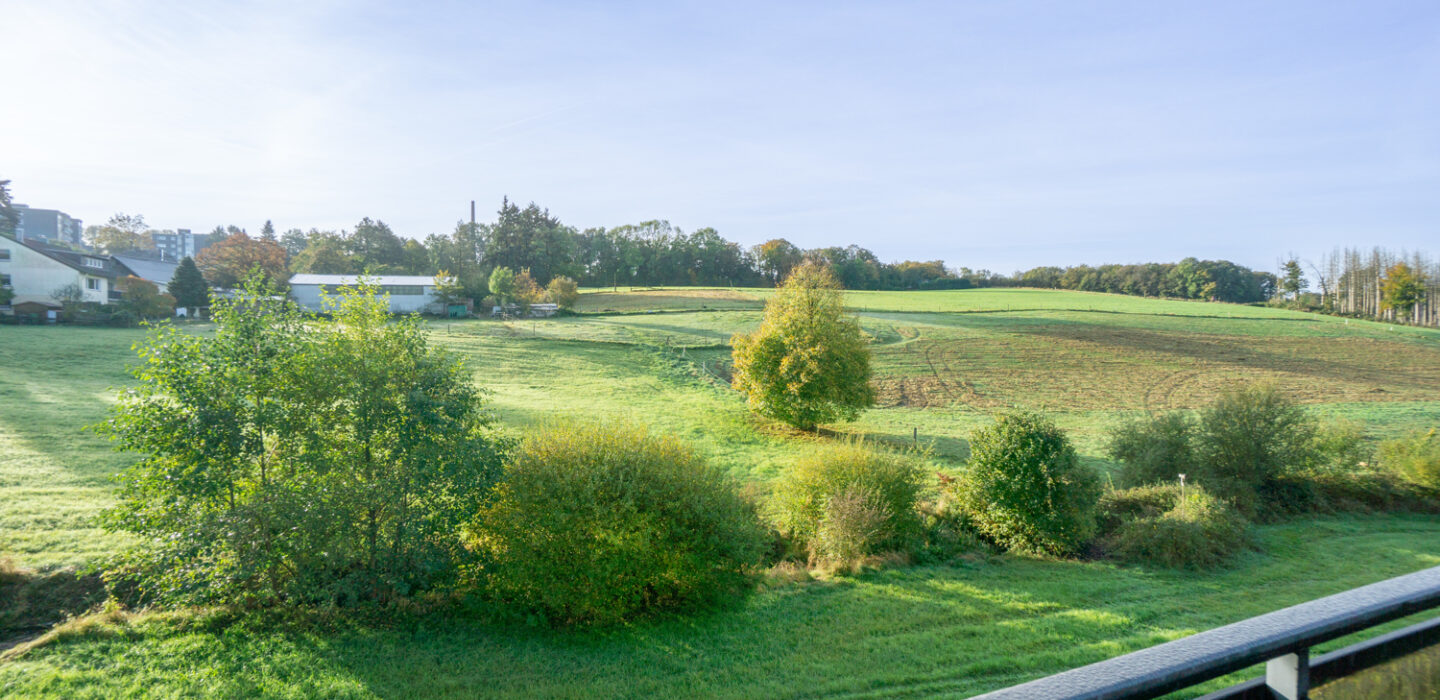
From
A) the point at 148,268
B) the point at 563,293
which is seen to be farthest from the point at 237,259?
the point at 563,293

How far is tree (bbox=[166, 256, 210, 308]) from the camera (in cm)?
5694

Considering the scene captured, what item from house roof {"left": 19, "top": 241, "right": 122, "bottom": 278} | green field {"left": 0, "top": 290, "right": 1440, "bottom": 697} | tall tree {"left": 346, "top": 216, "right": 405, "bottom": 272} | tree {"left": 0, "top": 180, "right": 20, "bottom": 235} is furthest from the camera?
tall tree {"left": 346, "top": 216, "right": 405, "bottom": 272}

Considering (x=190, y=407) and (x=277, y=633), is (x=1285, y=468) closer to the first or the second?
(x=277, y=633)

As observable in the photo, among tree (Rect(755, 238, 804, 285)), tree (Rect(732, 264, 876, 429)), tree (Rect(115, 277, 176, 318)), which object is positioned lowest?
tree (Rect(732, 264, 876, 429))

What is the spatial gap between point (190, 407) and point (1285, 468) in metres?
28.4

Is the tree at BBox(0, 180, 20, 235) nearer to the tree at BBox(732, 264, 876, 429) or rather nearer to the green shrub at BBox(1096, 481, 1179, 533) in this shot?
the tree at BBox(732, 264, 876, 429)

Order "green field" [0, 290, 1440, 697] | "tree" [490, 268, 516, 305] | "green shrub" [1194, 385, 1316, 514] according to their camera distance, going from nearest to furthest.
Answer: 1. "green field" [0, 290, 1440, 697]
2. "green shrub" [1194, 385, 1316, 514]
3. "tree" [490, 268, 516, 305]

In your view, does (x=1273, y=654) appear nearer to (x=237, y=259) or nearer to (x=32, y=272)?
(x=32, y=272)

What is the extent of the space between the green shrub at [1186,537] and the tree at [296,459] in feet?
49.6

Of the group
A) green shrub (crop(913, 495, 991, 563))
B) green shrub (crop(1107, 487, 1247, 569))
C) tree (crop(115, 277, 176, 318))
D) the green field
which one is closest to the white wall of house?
tree (crop(115, 277, 176, 318))

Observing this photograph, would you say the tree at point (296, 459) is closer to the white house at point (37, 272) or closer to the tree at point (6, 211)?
the white house at point (37, 272)

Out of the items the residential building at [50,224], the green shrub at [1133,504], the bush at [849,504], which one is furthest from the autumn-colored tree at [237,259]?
the residential building at [50,224]

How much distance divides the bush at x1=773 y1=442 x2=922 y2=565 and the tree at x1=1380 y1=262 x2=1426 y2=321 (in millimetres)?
93326

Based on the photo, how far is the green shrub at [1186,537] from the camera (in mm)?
15359
